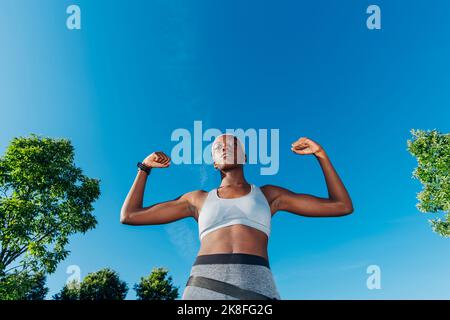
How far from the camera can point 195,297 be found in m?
2.74

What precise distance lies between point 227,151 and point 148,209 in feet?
3.29

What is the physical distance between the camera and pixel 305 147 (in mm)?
3688

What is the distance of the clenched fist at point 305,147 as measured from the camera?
11.9ft

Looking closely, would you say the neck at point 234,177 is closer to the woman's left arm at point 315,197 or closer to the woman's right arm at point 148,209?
the woman's left arm at point 315,197

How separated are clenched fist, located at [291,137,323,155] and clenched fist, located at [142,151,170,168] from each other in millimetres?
1361

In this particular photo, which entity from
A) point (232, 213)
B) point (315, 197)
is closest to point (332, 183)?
point (315, 197)

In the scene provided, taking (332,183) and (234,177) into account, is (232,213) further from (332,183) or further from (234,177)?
(332,183)

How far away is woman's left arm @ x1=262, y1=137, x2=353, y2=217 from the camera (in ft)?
11.4

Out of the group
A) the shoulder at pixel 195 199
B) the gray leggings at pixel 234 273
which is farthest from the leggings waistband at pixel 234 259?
the shoulder at pixel 195 199

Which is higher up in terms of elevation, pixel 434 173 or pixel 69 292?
pixel 434 173

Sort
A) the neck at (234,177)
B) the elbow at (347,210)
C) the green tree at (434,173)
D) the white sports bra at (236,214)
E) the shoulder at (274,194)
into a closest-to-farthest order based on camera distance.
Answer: the white sports bra at (236,214)
the elbow at (347,210)
the shoulder at (274,194)
the neck at (234,177)
the green tree at (434,173)
